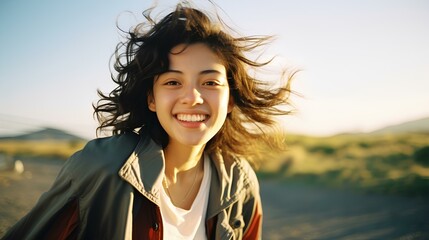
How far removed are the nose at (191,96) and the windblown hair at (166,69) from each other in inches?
9.1

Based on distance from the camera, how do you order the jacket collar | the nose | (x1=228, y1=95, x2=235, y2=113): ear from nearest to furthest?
the jacket collar → the nose → (x1=228, y1=95, x2=235, y2=113): ear

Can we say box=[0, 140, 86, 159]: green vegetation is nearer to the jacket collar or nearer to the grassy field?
the grassy field

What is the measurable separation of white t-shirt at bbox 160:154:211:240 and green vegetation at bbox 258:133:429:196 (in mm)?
2937

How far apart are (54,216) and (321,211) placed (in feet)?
13.3

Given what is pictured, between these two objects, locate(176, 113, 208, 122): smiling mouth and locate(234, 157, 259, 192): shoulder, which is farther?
locate(234, 157, 259, 192): shoulder

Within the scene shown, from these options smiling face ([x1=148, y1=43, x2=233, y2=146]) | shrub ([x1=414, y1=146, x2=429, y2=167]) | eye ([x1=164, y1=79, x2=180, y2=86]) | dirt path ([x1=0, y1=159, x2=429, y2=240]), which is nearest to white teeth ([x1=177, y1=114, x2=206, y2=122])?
smiling face ([x1=148, y1=43, x2=233, y2=146])

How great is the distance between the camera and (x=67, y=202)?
83.5 inches

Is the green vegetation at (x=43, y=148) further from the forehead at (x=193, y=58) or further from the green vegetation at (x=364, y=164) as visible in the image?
the forehead at (x=193, y=58)

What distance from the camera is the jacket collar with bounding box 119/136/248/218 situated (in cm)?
226

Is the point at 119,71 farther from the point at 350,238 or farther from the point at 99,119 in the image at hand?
the point at 350,238

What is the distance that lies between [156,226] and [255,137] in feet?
4.43

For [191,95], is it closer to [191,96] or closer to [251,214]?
[191,96]

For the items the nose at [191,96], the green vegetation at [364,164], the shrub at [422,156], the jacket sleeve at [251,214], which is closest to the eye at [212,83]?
the nose at [191,96]

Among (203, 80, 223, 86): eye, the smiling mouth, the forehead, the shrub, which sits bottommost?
the shrub
